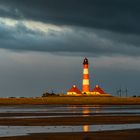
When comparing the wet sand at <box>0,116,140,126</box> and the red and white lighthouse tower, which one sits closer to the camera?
the wet sand at <box>0,116,140,126</box>

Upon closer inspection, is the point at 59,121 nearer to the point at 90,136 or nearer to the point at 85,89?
the point at 90,136

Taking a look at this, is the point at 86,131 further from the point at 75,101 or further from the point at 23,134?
the point at 75,101

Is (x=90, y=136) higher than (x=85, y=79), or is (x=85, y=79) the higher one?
(x=85, y=79)

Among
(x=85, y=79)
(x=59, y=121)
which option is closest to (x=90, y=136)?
(x=59, y=121)

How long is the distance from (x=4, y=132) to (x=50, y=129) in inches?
142

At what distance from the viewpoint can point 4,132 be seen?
32.5m

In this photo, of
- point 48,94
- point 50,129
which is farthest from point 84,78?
point 50,129

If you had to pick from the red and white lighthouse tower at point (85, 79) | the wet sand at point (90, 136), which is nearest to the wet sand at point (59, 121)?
the wet sand at point (90, 136)

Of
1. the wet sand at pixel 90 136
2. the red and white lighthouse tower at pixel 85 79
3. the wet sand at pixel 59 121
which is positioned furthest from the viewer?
the red and white lighthouse tower at pixel 85 79

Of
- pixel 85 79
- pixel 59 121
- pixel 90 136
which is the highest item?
pixel 85 79

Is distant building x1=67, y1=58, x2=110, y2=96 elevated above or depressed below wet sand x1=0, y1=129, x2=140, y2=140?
above

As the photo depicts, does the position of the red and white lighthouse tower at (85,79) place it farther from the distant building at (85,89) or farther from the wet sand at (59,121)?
the wet sand at (59,121)

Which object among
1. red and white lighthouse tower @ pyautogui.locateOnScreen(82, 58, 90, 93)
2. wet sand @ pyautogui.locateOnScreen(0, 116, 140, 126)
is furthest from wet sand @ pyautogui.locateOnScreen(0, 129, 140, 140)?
red and white lighthouse tower @ pyautogui.locateOnScreen(82, 58, 90, 93)

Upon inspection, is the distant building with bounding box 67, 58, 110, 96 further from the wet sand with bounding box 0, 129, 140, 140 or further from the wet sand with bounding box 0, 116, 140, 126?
the wet sand with bounding box 0, 129, 140, 140
